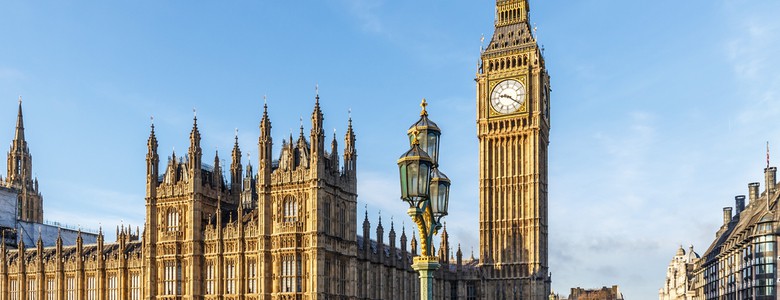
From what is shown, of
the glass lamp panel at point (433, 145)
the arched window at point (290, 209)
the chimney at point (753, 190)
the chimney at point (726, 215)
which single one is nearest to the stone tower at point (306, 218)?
the arched window at point (290, 209)

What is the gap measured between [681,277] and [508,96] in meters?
81.0

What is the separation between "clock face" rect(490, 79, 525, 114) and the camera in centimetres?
10312

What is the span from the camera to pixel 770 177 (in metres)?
106

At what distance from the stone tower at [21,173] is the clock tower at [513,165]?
2713 inches

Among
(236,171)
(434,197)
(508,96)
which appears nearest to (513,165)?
(508,96)

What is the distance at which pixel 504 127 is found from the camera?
10350 cm

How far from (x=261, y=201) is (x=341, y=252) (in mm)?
7422

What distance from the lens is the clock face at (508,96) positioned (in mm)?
103125

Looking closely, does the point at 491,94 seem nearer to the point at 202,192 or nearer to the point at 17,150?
the point at 202,192

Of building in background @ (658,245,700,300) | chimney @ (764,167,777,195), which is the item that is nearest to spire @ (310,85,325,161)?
chimney @ (764,167,777,195)

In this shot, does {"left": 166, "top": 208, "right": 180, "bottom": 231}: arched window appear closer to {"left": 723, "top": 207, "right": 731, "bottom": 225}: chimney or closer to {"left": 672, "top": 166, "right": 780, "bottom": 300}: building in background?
{"left": 672, "top": 166, "right": 780, "bottom": 300}: building in background

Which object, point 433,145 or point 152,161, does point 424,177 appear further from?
point 152,161

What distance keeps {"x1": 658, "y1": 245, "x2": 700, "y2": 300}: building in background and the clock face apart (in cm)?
5983

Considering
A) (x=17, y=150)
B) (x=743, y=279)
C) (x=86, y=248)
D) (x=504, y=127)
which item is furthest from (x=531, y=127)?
(x=17, y=150)
